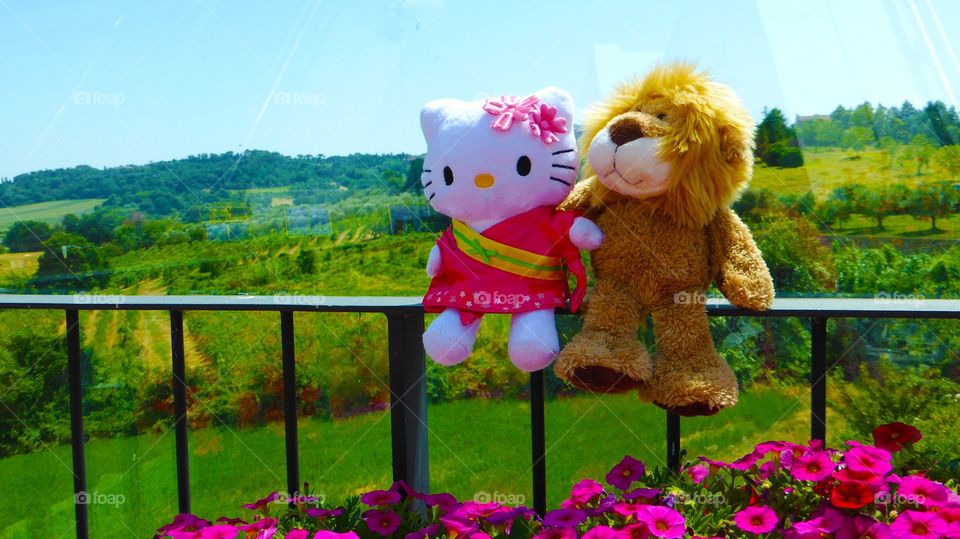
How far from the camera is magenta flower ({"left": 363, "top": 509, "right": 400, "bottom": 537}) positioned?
1161mm

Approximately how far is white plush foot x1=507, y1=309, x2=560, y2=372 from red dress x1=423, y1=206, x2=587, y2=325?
0.02 m

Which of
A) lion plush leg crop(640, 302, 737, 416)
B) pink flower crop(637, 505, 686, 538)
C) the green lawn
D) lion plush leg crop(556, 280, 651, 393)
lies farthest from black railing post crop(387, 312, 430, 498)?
the green lawn

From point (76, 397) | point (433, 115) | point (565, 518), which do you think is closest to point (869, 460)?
point (565, 518)

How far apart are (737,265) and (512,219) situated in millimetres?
373

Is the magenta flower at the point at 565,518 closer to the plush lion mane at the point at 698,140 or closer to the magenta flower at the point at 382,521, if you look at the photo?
the magenta flower at the point at 382,521

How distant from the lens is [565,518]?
112 cm

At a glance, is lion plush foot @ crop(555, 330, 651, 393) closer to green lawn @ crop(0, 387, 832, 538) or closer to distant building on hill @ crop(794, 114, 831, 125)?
green lawn @ crop(0, 387, 832, 538)

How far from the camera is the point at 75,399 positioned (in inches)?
62.0

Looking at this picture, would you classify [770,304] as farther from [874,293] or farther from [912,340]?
[874,293]

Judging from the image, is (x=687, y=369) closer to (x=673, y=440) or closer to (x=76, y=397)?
(x=673, y=440)

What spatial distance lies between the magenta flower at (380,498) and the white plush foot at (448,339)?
24 cm

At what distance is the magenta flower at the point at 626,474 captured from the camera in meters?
1.25

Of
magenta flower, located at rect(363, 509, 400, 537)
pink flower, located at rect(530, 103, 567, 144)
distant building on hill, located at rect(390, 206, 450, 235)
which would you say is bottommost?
magenta flower, located at rect(363, 509, 400, 537)

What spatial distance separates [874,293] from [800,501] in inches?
154
